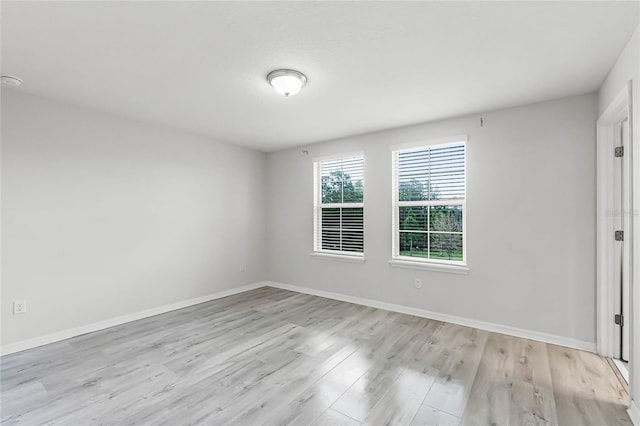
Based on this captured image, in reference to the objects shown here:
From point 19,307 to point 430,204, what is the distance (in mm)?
4680

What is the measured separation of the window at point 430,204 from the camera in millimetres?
3789

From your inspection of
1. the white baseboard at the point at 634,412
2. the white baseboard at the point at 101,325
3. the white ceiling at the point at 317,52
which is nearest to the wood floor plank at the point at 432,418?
the white baseboard at the point at 634,412

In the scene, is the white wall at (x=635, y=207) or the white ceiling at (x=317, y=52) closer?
the white ceiling at (x=317, y=52)

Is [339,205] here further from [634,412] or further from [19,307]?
[19,307]

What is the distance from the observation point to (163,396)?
2.21 m

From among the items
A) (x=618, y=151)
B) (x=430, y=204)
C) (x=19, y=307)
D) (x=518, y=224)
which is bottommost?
(x=19, y=307)

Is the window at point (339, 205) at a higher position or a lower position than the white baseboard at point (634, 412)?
higher

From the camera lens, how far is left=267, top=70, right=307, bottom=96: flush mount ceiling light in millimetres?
2533

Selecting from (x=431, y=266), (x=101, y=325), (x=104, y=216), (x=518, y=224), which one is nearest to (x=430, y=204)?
(x=431, y=266)

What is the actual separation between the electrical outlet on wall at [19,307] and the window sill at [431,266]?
415 centimetres

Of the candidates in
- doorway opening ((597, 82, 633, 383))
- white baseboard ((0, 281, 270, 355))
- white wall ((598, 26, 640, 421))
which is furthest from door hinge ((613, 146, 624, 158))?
white baseboard ((0, 281, 270, 355))

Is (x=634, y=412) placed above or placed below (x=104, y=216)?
below

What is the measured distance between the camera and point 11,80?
2.70m

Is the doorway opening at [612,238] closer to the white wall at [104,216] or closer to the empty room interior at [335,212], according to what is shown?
the empty room interior at [335,212]
